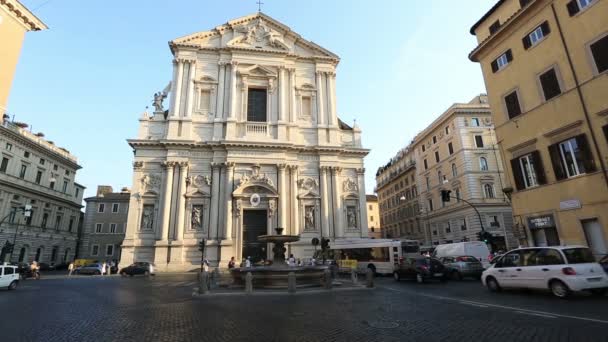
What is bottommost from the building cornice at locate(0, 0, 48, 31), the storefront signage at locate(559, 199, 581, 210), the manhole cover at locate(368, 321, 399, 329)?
the manhole cover at locate(368, 321, 399, 329)

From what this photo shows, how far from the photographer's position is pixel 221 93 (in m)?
30.4

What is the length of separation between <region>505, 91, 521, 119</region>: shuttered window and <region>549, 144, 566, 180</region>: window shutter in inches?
113

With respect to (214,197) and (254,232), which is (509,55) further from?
(214,197)

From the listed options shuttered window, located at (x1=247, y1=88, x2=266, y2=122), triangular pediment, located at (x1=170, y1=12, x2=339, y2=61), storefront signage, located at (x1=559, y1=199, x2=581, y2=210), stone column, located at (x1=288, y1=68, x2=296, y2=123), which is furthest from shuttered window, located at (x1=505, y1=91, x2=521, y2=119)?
shuttered window, located at (x1=247, y1=88, x2=266, y2=122)

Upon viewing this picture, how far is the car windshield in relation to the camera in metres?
8.84

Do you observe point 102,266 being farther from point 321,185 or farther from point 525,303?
point 525,303

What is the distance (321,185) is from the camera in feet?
96.1

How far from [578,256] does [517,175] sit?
8850 millimetres

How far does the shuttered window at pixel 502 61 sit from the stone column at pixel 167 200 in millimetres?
24305

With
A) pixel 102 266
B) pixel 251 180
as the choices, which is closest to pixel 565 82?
pixel 251 180

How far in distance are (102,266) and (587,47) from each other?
34.7 m

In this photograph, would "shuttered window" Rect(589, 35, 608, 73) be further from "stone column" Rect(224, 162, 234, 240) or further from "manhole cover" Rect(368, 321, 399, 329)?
"stone column" Rect(224, 162, 234, 240)

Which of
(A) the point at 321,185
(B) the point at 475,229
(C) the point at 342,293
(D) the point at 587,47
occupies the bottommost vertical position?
(C) the point at 342,293

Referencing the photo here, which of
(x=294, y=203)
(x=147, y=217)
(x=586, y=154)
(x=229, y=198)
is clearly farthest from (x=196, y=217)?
(x=586, y=154)
